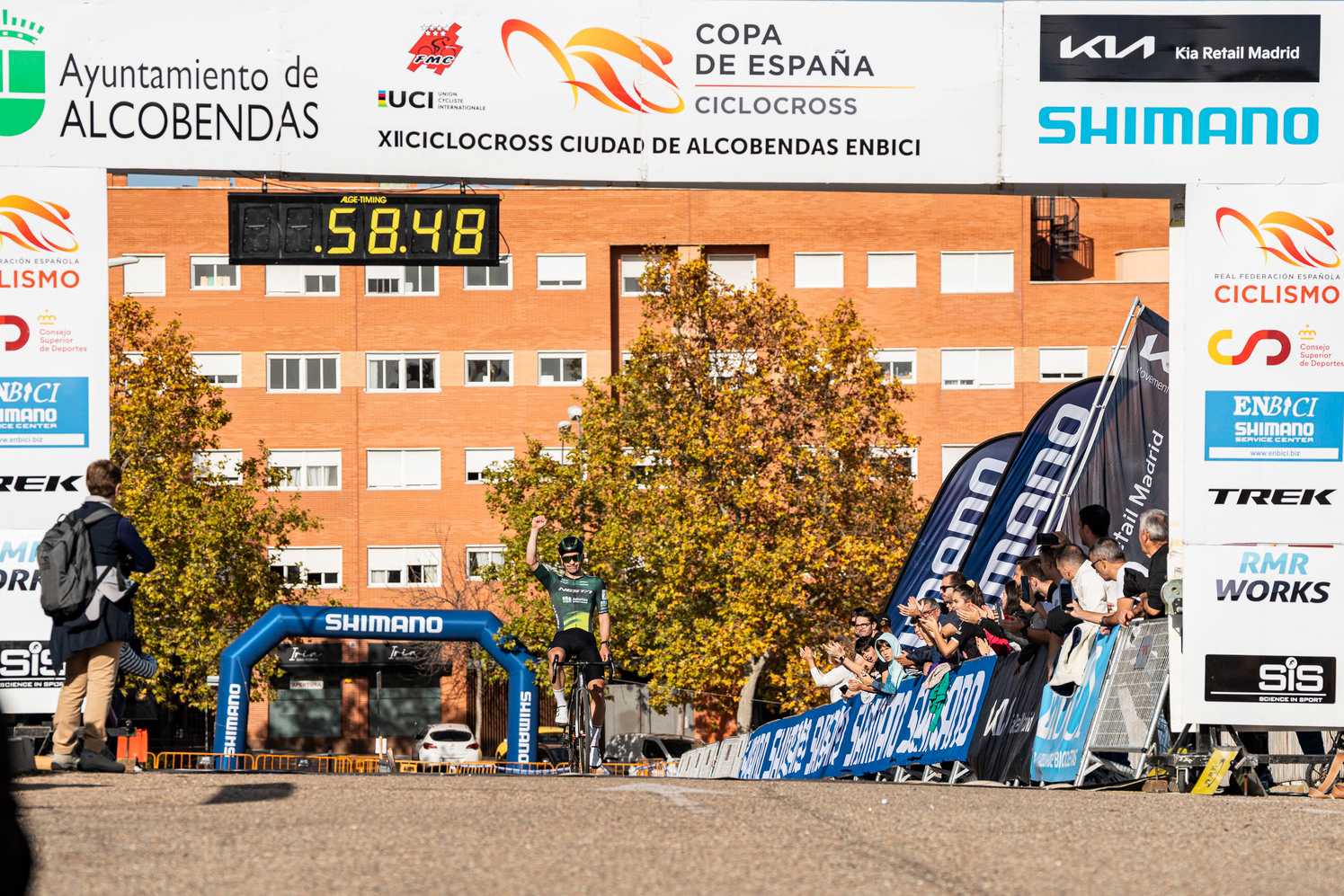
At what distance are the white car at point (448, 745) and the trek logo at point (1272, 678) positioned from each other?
35.9 metres

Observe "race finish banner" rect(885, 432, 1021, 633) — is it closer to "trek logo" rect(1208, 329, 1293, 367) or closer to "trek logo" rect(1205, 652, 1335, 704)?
"trek logo" rect(1208, 329, 1293, 367)

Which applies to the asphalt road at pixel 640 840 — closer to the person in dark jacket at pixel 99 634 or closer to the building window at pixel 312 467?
the person in dark jacket at pixel 99 634

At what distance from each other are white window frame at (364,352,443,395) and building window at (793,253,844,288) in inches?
468

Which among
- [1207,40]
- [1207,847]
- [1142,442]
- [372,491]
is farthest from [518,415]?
[1207,847]

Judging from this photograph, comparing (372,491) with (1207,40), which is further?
(372,491)

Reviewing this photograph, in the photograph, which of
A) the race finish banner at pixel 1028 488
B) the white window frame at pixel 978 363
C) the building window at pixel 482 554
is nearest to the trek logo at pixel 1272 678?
the race finish banner at pixel 1028 488

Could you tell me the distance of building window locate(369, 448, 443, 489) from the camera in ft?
210

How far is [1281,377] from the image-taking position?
1452cm

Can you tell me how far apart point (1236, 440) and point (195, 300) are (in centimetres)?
5382

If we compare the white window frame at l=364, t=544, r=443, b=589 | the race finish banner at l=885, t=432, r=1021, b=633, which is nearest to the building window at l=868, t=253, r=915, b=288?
the white window frame at l=364, t=544, r=443, b=589

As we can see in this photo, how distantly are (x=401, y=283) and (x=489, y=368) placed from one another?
13.3 ft

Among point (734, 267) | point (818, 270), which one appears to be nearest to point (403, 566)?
point (734, 267)

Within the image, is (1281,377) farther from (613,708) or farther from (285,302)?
(285,302)

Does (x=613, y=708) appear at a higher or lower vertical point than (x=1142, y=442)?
lower
